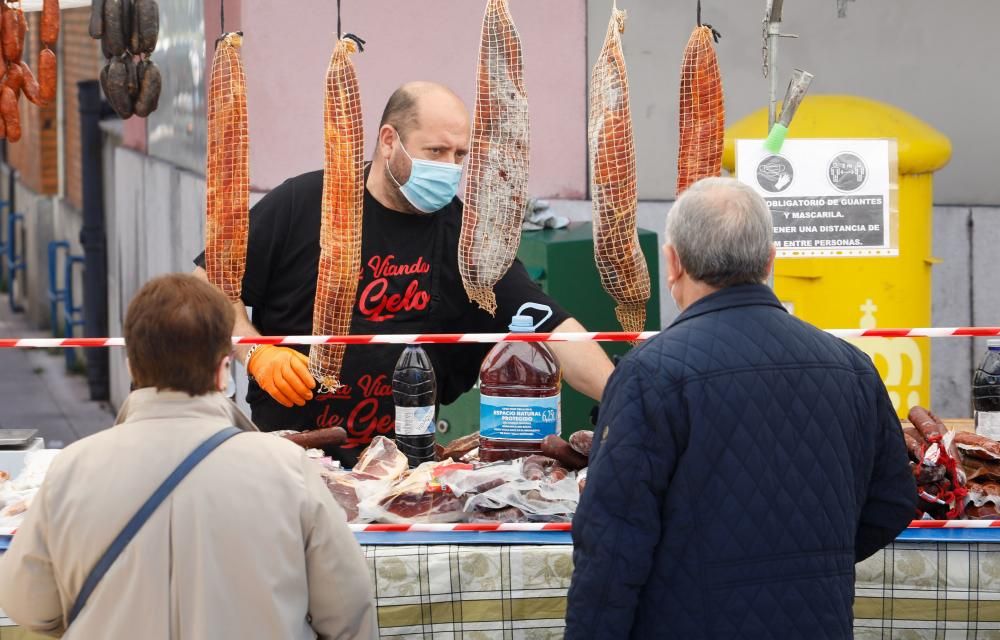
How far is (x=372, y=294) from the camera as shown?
4.21m

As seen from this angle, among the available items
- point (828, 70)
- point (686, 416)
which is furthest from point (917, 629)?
point (828, 70)

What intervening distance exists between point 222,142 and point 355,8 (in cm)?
330

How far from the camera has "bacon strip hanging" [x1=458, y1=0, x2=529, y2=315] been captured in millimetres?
3832

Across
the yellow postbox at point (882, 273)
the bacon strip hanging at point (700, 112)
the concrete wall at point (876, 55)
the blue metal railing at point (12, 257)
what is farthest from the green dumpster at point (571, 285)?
the blue metal railing at point (12, 257)

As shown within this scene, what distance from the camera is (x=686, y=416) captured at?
241 cm

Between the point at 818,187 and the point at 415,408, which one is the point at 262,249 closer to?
the point at 415,408

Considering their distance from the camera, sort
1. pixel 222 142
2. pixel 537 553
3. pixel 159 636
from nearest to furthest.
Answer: pixel 159 636 < pixel 537 553 < pixel 222 142

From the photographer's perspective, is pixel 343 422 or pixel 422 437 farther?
pixel 343 422

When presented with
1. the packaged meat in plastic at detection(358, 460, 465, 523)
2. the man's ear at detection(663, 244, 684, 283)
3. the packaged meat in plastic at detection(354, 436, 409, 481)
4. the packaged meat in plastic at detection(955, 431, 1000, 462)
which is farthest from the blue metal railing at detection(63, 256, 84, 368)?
the man's ear at detection(663, 244, 684, 283)

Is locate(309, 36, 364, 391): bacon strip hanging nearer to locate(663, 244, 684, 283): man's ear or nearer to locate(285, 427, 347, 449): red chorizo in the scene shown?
locate(285, 427, 347, 449): red chorizo

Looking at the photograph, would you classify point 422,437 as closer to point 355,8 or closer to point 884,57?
point 355,8

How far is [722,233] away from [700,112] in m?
1.52

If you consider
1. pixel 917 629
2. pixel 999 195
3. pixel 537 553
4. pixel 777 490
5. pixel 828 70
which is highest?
pixel 828 70

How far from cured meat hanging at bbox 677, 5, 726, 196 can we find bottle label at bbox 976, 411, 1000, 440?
1.01m
